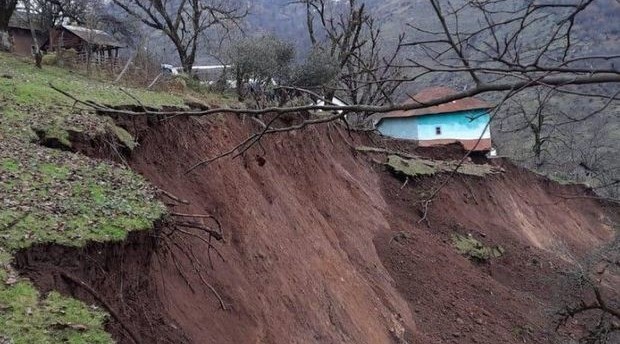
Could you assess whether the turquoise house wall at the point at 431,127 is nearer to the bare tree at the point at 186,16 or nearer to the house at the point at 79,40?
the bare tree at the point at 186,16

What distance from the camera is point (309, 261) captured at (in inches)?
433

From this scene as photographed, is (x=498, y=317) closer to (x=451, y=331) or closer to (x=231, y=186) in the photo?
(x=451, y=331)

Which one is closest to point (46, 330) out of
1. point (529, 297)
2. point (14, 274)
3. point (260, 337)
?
point (14, 274)

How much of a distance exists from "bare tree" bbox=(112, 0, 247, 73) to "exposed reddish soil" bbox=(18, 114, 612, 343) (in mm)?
11313

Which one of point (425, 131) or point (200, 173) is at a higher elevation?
point (200, 173)

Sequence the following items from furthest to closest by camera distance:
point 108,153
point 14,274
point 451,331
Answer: point 451,331 → point 108,153 → point 14,274

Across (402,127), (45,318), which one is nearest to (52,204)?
(45,318)

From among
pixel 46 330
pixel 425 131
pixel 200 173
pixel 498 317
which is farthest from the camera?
pixel 425 131

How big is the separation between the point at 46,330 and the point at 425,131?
34.7m

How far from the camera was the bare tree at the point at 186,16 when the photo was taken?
27.7 metres

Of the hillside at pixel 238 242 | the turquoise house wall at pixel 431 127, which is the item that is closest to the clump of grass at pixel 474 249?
the hillside at pixel 238 242

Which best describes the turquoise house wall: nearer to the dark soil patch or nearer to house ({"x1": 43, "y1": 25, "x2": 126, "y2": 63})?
house ({"x1": 43, "y1": 25, "x2": 126, "y2": 63})

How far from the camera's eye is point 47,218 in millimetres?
5242

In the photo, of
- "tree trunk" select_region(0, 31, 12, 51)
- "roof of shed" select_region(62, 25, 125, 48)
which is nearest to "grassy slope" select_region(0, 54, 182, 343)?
"tree trunk" select_region(0, 31, 12, 51)
